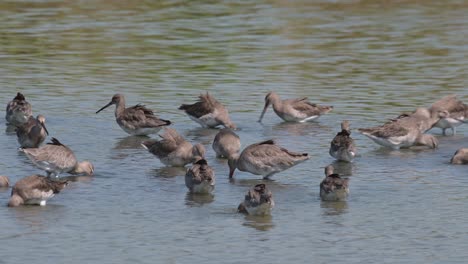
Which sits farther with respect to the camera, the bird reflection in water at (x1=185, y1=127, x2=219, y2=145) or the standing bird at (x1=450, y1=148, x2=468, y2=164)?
the bird reflection in water at (x1=185, y1=127, x2=219, y2=145)

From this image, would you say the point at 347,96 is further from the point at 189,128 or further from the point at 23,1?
the point at 23,1

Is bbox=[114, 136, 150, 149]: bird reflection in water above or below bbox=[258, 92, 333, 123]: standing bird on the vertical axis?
below

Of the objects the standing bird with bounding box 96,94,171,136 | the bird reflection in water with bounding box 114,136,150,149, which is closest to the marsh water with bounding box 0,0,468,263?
Result: the bird reflection in water with bounding box 114,136,150,149

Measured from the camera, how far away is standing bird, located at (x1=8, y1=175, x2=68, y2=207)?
20922 millimetres

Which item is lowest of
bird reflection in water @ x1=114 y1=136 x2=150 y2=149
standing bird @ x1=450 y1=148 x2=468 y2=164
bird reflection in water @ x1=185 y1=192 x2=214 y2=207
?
bird reflection in water @ x1=114 y1=136 x2=150 y2=149

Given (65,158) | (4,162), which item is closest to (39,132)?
(4,162)

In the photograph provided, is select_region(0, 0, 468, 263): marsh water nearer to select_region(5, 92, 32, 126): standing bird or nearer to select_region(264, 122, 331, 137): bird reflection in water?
select_region(264, 122, 331, 137): bird reflection in water

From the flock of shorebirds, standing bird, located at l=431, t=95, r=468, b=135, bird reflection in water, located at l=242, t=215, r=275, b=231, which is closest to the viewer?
bird reflection in water, located at l=242, t=215, r=275, b=231

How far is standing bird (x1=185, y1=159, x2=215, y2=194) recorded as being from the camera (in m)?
21.9

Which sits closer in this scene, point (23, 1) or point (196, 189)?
point (196, 189)

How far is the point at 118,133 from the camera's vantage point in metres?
29.4

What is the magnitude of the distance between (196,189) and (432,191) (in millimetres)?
4285

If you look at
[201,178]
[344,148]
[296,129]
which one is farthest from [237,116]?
[201,178]

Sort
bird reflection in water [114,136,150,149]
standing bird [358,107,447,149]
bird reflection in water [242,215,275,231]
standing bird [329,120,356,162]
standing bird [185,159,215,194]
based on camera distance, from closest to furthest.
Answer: bird reflection in water [242,215,275,231], standing bird [185,159,215,194], standing bird [329,120,356,162], standing bird [358,107,447,149], bird reflection in water [114,136,150,149]
